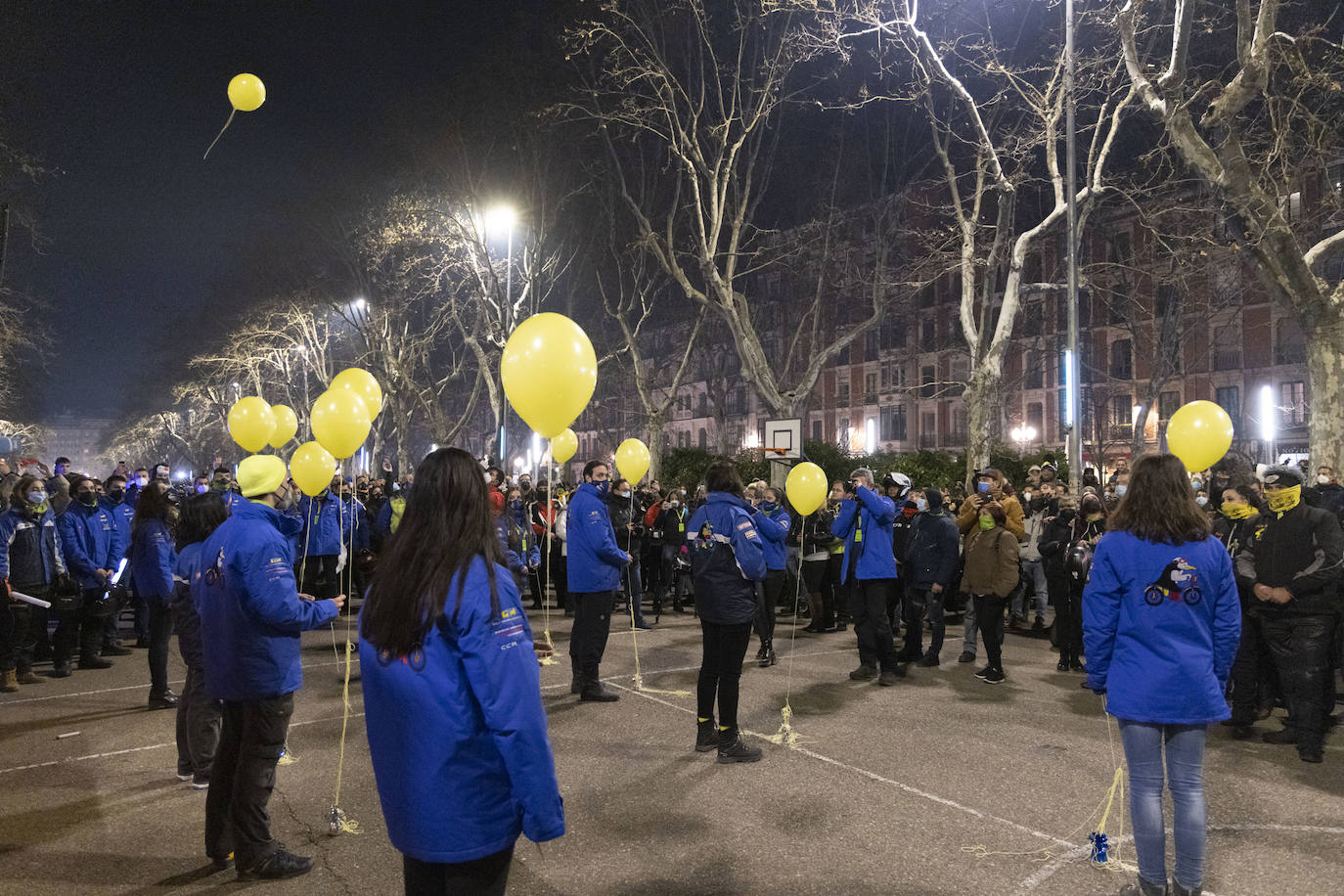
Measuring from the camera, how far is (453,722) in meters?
2.34

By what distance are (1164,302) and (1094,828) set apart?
132ft

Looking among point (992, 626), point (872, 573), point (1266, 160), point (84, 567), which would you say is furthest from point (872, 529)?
point (1266, 160)

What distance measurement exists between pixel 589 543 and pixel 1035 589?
6.93m

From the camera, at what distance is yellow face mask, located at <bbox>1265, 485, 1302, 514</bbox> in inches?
248

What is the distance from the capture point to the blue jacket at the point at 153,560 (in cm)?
745

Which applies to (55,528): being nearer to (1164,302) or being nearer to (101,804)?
(101,804)

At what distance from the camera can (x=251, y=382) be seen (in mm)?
45250

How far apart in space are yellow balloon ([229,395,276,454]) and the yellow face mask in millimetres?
8676

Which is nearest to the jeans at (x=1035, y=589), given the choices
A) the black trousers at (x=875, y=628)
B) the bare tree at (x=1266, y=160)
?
the black trousers at (x=875, y=628)

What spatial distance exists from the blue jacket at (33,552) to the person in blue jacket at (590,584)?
5.42 metres

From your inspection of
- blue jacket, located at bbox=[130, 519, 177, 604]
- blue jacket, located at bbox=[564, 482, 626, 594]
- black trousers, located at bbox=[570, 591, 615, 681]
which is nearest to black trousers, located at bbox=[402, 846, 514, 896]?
blue jacket, located at bbox=[564, 482, 626, 594]

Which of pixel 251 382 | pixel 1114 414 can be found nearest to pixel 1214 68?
pixel 1114 414

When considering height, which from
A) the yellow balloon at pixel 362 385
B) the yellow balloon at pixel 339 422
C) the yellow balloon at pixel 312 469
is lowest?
the yellow balloon at pixel 312 469

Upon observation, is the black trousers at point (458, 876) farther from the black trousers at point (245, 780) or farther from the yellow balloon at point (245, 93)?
the yellow balloon at point (245, 93)
